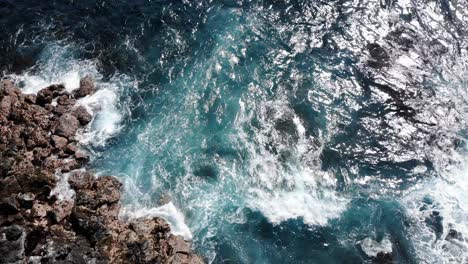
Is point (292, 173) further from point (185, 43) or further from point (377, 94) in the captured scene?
point (185, 43)

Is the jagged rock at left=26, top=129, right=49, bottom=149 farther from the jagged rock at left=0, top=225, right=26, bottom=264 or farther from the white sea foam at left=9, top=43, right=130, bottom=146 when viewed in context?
the jagged rock at left=0, top=225, right=26, bottom=264

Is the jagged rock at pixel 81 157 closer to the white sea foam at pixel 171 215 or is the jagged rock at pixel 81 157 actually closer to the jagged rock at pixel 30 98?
the white sea foam at pixel 171 215

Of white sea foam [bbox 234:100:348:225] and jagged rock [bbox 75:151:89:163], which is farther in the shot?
jagged rock [bbox 75:151:89:163]


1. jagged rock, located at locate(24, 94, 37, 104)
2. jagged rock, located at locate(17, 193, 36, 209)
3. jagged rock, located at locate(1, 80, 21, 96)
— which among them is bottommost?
jagged rock, located at locate(17, 193, 36, 209)

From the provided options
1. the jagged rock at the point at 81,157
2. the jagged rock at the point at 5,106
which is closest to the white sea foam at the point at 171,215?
the jagged rock at the point at 81,157

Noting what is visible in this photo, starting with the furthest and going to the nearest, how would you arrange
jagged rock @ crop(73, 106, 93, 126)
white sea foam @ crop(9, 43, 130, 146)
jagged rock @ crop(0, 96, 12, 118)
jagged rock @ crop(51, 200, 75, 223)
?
white sea foam @ crop(9, 43, 130, 146)
jagged rock @ crop(73, 106, 93, 126)
jagged rock @ crop(0, 96, 12, 118)
jagged rock @ crop(51, 200, 75, 223)

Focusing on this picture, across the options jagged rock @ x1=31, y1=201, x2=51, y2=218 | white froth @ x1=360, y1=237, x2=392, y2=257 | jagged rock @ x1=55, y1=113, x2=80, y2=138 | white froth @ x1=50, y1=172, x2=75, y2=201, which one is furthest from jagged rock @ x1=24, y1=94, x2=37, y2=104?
white froth @ x1=360, y1=237, x2=392, y2=257

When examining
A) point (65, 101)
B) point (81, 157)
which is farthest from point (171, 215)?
point (65, 101)
